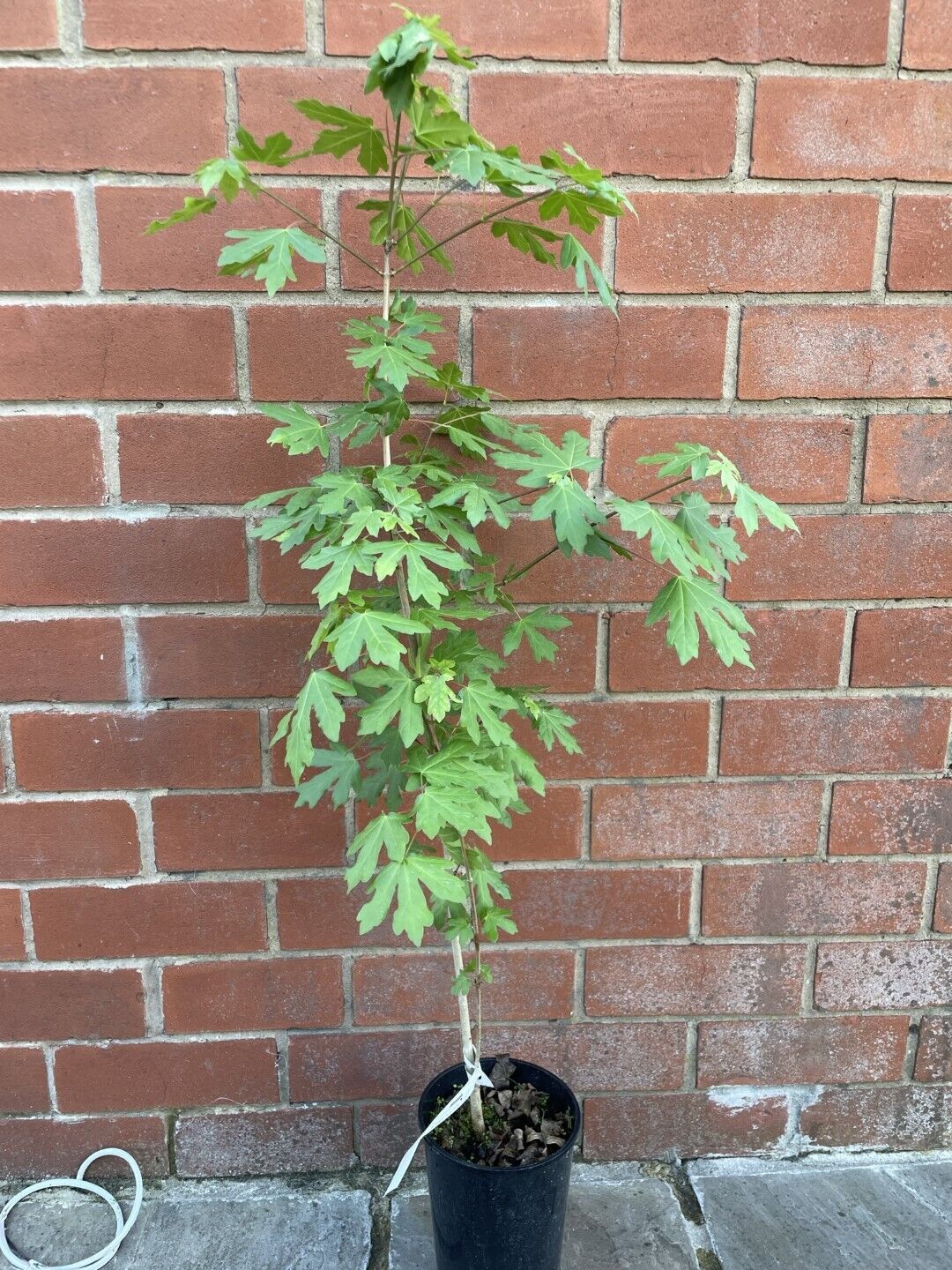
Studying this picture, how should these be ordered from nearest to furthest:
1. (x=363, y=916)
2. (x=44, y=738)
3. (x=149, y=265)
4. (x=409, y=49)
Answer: (x=409, y=49) → (x=363, y=916) → (x=149, y=265) → (x=44, y=738)

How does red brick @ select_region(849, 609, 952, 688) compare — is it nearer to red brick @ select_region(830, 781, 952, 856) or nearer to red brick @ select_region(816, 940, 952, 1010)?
red brick @ select_region(830, 781, 952, 856)

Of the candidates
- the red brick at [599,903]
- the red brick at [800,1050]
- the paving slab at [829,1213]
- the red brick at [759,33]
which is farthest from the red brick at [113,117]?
the paving slab at [829,1213]

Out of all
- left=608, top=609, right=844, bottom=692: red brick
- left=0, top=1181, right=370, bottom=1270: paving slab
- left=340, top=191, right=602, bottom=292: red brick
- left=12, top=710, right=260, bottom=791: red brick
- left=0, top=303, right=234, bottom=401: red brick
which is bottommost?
left=0, top=1181, right=370, bottom=1270: paving slab

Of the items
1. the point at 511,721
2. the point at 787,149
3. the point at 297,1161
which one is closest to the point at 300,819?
the point at 511,721

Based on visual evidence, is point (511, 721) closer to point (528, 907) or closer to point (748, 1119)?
point (528, 907)

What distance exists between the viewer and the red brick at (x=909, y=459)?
134 centimetres

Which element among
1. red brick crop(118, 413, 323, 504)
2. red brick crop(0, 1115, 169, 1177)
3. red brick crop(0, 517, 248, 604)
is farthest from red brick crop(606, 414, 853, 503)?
red brick crop(0, 1115, 169, 1177)

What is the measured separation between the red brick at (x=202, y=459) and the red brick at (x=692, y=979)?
847mm

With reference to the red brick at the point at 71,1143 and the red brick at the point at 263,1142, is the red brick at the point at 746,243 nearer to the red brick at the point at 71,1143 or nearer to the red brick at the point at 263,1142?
the red brick at the point at 263,1142

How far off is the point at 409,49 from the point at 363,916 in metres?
0.82

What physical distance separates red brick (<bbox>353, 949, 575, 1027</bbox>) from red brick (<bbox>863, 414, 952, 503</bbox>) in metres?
0.83

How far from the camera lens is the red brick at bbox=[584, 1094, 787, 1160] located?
4.96 ft

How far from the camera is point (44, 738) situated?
4.42 ft

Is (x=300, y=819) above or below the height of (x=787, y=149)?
below
